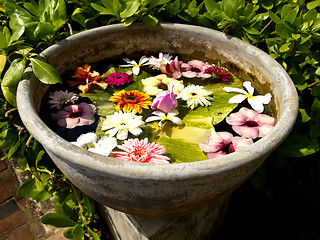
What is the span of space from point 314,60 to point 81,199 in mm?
1554

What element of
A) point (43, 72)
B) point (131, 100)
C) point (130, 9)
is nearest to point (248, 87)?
point (131, 100)

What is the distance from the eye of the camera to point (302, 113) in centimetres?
171

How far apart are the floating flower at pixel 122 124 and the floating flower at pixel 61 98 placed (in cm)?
25

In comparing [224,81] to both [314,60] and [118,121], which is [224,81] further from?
[118,121]

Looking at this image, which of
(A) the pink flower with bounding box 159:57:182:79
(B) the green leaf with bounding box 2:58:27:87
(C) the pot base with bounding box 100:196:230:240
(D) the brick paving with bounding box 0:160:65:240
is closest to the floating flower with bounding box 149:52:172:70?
(A) the pink flower with bounding box 159:57:182:79

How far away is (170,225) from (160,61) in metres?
0.86

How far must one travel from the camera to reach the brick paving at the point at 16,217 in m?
2.11

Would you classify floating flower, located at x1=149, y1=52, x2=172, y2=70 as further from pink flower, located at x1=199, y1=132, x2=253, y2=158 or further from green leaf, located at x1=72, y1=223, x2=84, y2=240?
green leaf, located at x1=72, y1=223, x2=84, y2=240

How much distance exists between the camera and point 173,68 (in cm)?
165

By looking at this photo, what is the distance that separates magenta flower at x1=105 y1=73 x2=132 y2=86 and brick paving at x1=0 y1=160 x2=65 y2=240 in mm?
1168

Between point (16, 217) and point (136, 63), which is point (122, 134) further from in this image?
point (16, 217)

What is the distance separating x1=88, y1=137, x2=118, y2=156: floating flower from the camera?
1.19m

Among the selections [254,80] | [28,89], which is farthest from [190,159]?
[28,89]

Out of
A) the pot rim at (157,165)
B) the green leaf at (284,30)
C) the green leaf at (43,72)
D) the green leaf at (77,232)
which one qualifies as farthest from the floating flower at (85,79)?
the green leaf at (284,30)
